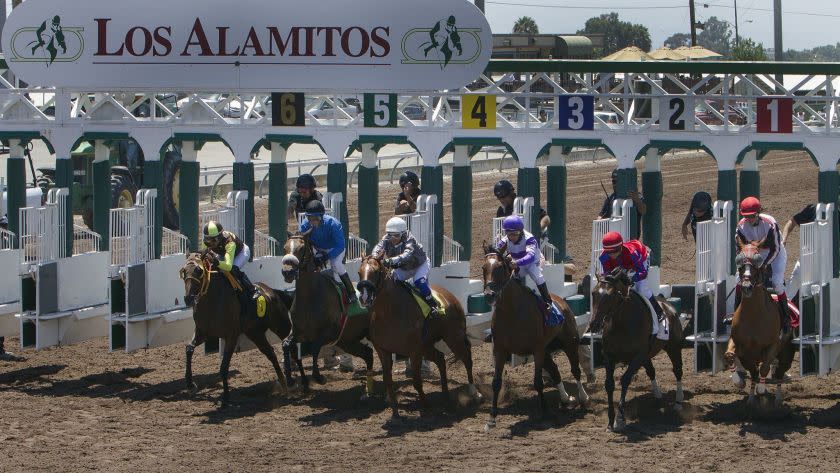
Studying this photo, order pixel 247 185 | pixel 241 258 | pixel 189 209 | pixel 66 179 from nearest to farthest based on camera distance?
pixel 241 258, pixel 247 185, pixel 66 179, pixel 189 209

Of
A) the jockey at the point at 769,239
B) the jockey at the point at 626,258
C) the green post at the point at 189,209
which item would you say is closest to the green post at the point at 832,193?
the jockey at the point at 769,239

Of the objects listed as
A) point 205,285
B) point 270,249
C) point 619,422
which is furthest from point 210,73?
point 619,422

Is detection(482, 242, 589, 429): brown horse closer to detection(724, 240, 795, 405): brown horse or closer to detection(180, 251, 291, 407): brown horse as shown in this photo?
detection(724, 240, 795, 405): brown horse

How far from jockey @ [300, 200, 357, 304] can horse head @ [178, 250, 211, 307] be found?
36.4 inches

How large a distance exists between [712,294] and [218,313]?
427 cm

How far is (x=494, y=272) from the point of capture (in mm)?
11945

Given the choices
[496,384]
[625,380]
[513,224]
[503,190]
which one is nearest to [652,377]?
[625,380]

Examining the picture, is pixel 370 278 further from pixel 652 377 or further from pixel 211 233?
pixel 652 377

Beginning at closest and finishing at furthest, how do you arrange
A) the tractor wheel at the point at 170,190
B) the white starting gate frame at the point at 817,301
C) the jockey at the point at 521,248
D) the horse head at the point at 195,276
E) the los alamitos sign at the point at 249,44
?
the jockey at the point at 521,248 < the white starting gate frame at the point at 817,301 < the horse head at the point at 195,276 < the los alamitos sign at the point at 249,44 < the tractor wheel at the point at 170,190

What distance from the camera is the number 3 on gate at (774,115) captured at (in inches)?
539

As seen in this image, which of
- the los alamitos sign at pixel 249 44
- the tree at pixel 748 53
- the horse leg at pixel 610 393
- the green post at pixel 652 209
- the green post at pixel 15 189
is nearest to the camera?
the horse leg at pixel 610 393

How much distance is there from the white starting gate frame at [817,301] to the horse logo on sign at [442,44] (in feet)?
12.2

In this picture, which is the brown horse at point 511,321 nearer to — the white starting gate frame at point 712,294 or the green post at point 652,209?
the white starting gate frame at point 712,294

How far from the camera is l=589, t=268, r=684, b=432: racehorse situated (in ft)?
39.4
